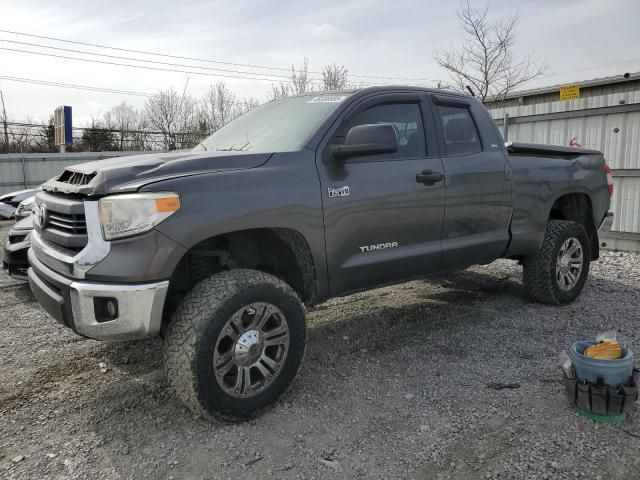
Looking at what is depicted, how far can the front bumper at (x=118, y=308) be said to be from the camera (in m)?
2.62

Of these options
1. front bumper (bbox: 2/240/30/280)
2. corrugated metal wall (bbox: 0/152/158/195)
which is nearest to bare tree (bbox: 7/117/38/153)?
corrugated metal wall (bbox: 0/152/158/195)

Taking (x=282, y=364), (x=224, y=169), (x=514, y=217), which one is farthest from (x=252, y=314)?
(x=514, y=217)

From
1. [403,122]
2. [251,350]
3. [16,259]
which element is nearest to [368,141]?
[403,122]

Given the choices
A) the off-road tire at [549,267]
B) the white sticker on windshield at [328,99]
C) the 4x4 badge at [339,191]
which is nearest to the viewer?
the 4x4 badge at [339,191]

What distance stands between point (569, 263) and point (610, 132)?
13.0ft

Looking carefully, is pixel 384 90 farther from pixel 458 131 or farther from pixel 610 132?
pixel 610 132

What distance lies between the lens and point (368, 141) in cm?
323

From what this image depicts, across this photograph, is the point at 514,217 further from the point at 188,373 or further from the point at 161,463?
the point at 161,463

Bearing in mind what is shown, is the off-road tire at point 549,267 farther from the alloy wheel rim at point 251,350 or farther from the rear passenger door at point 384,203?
the alloy wheel rim at point 251,350

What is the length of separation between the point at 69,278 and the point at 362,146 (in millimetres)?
1805

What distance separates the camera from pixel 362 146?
10.6ft

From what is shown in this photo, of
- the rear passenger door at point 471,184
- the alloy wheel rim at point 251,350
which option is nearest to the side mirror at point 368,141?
the rear passenger door at point 471,184

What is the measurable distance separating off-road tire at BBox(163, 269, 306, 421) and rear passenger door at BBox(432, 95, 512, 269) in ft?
5.37

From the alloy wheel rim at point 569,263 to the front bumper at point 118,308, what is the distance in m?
3.87
